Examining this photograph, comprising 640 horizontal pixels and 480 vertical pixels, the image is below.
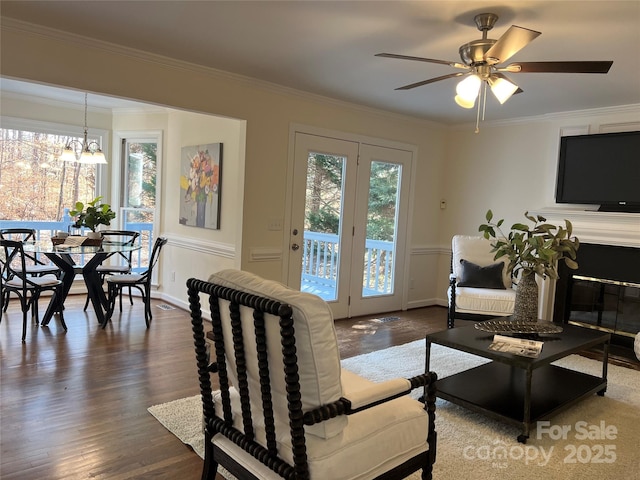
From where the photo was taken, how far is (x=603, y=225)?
15.0 feet

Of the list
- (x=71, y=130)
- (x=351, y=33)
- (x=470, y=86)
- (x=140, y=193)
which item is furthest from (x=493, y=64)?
(x=71, y=130)

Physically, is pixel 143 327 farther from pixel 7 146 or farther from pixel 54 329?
pixel 7 146

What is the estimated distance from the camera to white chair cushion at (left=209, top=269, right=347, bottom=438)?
5.01ft

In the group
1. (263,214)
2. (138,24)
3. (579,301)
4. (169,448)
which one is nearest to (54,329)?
(263,214)

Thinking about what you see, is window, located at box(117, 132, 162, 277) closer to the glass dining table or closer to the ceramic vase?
the glass dining table

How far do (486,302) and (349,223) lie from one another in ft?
5.72

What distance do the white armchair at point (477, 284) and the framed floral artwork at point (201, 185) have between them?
8.47 feet

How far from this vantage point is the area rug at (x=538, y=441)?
237cm

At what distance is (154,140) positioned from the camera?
595 cm

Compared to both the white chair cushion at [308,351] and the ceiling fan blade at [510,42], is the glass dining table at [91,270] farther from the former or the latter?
the ceiling fan blade at [510,42]

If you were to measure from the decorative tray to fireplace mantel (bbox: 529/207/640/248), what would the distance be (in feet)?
5.63

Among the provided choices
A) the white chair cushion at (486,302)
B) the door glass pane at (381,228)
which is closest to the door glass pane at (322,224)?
the door glass pane at (381,228)

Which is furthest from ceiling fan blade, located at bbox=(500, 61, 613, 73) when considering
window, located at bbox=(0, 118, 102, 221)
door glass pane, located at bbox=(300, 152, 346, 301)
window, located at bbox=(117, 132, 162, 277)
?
window, located at bbox=(0, 118, 102, 221)

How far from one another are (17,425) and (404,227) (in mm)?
4452
